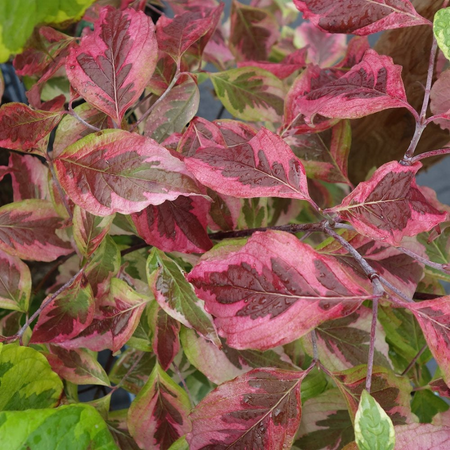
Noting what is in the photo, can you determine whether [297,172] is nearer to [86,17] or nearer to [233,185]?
[233,185]

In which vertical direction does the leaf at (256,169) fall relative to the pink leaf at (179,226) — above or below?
above

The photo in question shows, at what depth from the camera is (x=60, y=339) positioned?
1.52 ft

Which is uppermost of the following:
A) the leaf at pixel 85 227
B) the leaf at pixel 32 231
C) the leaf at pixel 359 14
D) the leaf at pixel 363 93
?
the leaf at pixel 359 14

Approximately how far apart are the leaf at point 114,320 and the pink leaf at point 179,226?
0.26ft

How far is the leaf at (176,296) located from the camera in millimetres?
445

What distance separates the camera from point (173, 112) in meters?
0.53

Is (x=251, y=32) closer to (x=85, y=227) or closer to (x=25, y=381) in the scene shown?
(x=85, y=227)

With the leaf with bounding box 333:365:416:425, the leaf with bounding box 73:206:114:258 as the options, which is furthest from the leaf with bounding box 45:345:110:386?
the leaf with bounding box 333:365:416:425

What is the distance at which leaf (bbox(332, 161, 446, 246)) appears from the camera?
38 cm

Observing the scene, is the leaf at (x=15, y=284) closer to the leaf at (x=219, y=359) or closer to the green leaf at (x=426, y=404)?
the leaf at (x=219, y=359)

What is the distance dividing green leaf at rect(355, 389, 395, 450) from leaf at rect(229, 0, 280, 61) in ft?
1.97

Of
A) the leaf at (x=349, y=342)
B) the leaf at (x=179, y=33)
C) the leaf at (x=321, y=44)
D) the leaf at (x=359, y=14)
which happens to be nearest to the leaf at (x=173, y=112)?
the leaf at (x=179, y=33)

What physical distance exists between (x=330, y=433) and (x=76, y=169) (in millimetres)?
362

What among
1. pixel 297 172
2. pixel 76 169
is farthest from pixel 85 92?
pixel 297 172
